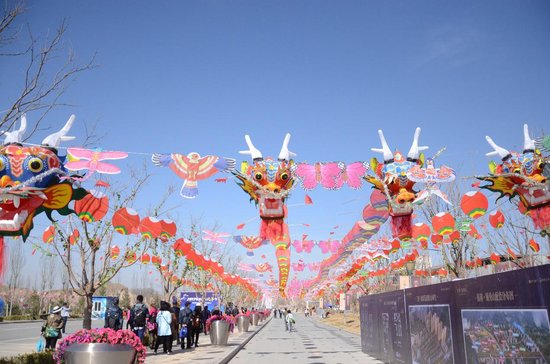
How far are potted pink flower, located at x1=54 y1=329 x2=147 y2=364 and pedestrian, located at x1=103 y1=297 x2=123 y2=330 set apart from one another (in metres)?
6.32

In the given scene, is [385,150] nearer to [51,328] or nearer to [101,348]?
[101,348]

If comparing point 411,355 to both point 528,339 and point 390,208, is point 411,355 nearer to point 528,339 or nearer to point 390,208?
point 390,208

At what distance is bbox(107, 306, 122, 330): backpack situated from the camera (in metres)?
13.9

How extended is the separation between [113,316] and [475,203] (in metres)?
11.5

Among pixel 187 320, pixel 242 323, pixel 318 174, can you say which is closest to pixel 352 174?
pixel 318 174

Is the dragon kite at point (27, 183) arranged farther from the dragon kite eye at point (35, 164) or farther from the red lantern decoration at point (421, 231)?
the red lantern decoration at point (421, 231)

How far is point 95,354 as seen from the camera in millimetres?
7113

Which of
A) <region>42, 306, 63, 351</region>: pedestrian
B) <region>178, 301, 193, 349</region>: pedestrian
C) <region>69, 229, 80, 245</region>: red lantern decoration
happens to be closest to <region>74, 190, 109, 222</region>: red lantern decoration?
<region>69, 229, 80, 245</region>: red lantern decoration

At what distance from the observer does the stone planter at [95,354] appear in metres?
7.10

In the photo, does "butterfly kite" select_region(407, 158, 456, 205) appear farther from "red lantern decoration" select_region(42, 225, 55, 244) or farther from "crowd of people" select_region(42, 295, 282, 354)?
"red lantern decoration" select_region(42, 225, 55, 244)

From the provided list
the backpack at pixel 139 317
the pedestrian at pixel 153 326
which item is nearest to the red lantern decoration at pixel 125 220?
the backpack at pixel 139 317

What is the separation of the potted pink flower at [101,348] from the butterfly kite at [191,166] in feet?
11.4

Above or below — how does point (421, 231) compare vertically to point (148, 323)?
above

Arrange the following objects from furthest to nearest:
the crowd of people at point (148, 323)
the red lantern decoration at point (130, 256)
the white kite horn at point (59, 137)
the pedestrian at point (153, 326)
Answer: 1. the pedestrian at point (153, 326)
2. the red lantern decoration at point (130, 256)
3. the crowd of people at point (148, 323)
4. the white kite horn at point (59, 137)
